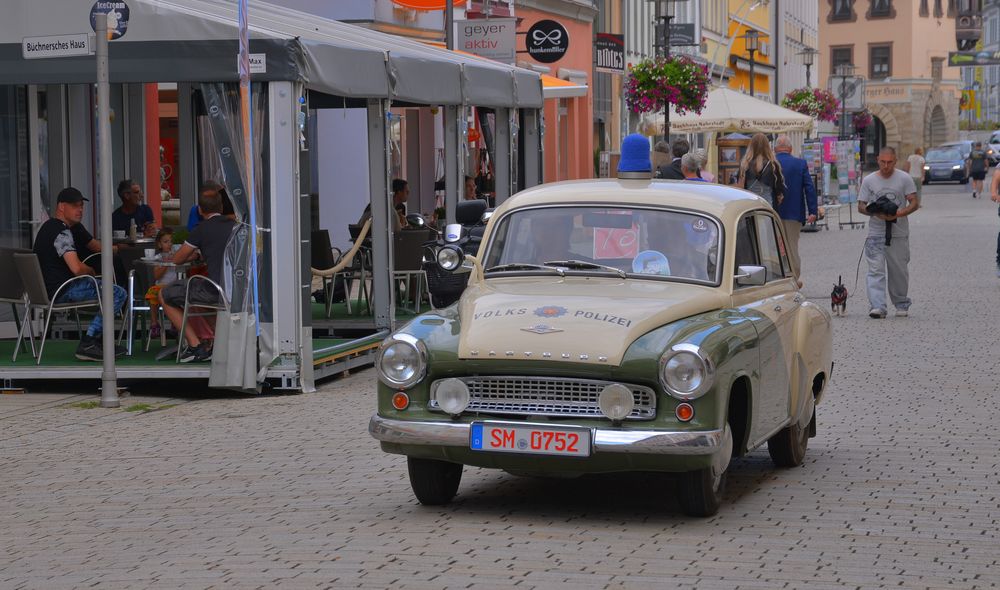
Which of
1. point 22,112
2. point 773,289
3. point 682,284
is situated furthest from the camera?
point 22,112

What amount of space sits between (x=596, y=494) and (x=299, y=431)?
9.93ft

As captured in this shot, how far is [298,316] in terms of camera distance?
42.1ft

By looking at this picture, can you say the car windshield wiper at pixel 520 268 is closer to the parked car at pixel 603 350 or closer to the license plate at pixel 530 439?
the parked car at pixel 603 350

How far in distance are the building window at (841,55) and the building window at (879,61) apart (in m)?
1.46

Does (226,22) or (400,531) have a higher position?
(226,22)

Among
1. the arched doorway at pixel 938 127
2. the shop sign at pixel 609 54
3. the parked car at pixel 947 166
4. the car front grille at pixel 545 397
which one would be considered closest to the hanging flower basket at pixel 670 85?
the shop sign at pixel 609 54

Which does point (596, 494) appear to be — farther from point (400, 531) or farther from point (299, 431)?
point (299, 431)

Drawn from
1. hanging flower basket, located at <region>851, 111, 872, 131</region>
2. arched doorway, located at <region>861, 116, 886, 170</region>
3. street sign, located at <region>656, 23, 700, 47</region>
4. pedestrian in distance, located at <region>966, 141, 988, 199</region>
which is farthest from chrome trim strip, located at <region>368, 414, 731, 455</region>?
arched doorway, located at <region>861, 116, 886, 170</region>

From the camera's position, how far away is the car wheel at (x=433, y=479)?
26.5 ft

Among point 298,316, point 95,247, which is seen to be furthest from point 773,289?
point 95,247

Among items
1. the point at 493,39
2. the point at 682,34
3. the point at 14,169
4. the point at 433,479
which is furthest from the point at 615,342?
the point at 682,34

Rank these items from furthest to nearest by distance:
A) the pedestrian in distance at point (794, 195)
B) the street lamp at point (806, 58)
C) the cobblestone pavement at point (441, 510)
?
the street lamp at point (806, 58) < the pedestrian in distance at point (794, 195) < the cobblestone pavement at point (441, 510)

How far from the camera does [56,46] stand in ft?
41.8

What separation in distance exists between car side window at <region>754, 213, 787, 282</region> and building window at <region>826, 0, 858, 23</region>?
385ft
